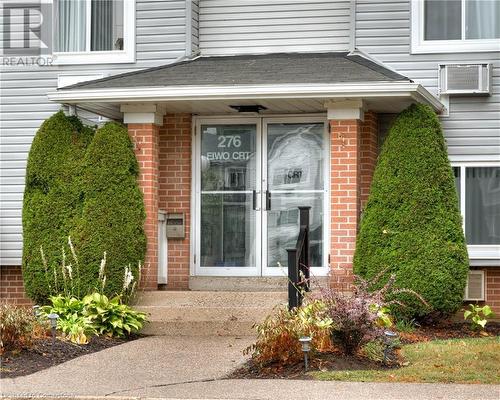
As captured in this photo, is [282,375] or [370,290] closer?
[282,375]

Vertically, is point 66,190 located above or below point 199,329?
above

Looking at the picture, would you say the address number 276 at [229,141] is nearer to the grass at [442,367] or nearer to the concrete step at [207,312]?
the concrete step at [207,312]

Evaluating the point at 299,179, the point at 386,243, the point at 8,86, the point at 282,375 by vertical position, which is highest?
the point at 8,86

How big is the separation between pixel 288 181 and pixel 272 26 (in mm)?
2363

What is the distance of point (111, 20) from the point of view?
15930 mm

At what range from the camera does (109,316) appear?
1241 centimetres

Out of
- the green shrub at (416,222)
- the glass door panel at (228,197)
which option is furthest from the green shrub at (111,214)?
the green shrub at (416,222)

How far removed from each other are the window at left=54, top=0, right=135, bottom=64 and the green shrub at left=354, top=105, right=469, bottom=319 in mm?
4564

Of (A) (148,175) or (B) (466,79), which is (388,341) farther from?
(B) (466,79)

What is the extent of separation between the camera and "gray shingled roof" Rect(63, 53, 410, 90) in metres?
13.5

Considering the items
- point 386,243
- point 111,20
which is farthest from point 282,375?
point 111,20

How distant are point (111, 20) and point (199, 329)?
18.1 feet

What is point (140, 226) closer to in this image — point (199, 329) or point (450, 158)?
point (199, 329)

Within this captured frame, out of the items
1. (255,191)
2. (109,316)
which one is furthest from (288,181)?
(109,316)
